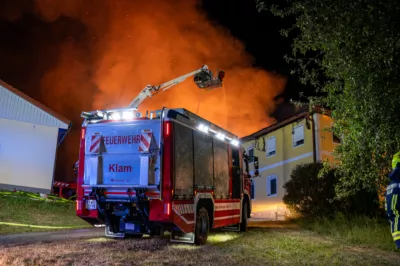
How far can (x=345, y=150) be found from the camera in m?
9.03

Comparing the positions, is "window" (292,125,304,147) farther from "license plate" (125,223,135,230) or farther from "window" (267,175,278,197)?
"license plate" (125,223,135,230)

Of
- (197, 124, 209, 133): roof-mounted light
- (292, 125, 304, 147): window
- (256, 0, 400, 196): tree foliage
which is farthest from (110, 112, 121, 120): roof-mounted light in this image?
(292, 125, 304, 147): window

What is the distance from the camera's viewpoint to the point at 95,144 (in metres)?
8.27

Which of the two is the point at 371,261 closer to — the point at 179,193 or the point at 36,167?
the point at 179,193

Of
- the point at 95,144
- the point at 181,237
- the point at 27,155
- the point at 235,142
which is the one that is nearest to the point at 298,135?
the point at 235,142

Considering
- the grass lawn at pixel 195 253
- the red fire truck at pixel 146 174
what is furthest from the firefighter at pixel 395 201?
the red fire truck at pixel 146 174

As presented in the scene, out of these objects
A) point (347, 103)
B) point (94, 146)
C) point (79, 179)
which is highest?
point (347, 103)

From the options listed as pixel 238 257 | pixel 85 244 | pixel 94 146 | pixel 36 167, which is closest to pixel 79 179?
pixel 94 146

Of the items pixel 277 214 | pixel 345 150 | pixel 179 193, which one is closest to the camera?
pixel 179 193

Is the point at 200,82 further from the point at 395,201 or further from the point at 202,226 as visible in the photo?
the point at 395,201

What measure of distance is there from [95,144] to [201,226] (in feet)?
9.50

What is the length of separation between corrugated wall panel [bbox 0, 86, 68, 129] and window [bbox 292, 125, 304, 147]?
12.3 meters

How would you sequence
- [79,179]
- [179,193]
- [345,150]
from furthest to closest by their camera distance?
[345,150]
[79,179]
[179,193]

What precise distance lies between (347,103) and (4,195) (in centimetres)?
1306
